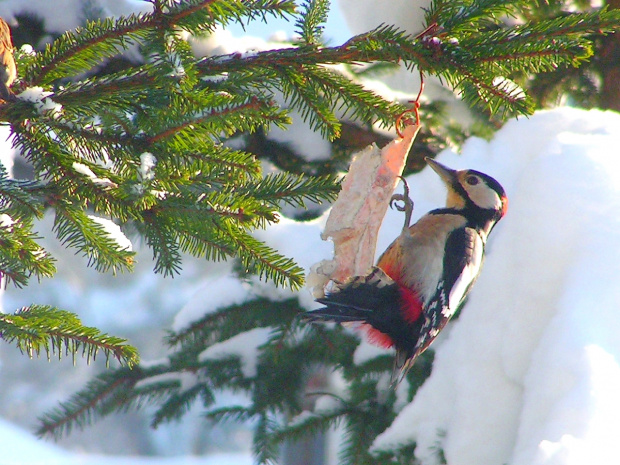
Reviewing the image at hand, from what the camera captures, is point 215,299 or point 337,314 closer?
point 337,314

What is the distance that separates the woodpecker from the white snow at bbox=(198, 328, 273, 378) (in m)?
0.83

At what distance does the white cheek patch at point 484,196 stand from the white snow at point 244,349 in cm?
98

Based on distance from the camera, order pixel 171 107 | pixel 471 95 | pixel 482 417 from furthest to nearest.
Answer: pixel 482 417 < pixel 471 95 < pixel 171 107

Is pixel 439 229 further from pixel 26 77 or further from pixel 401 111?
pixel 26 77

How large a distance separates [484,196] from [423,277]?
323 mm

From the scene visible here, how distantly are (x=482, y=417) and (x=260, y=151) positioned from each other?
1696 mm

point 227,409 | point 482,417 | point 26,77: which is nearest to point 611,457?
point 482,417

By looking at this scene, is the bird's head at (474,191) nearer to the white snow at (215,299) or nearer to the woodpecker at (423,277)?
the woodpecker at (423,277)

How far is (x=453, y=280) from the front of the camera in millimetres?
1730

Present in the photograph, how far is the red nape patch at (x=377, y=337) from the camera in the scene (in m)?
1.73

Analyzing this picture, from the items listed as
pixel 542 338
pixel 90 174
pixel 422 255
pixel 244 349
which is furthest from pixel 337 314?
pixel 244 349

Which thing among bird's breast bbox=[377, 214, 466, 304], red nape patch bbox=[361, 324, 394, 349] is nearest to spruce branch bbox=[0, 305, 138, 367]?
red nape patch bbox=[361, 324, 394, 349]

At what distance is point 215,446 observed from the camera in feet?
24.9

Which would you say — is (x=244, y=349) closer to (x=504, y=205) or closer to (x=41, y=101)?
(x=504, y=205)
